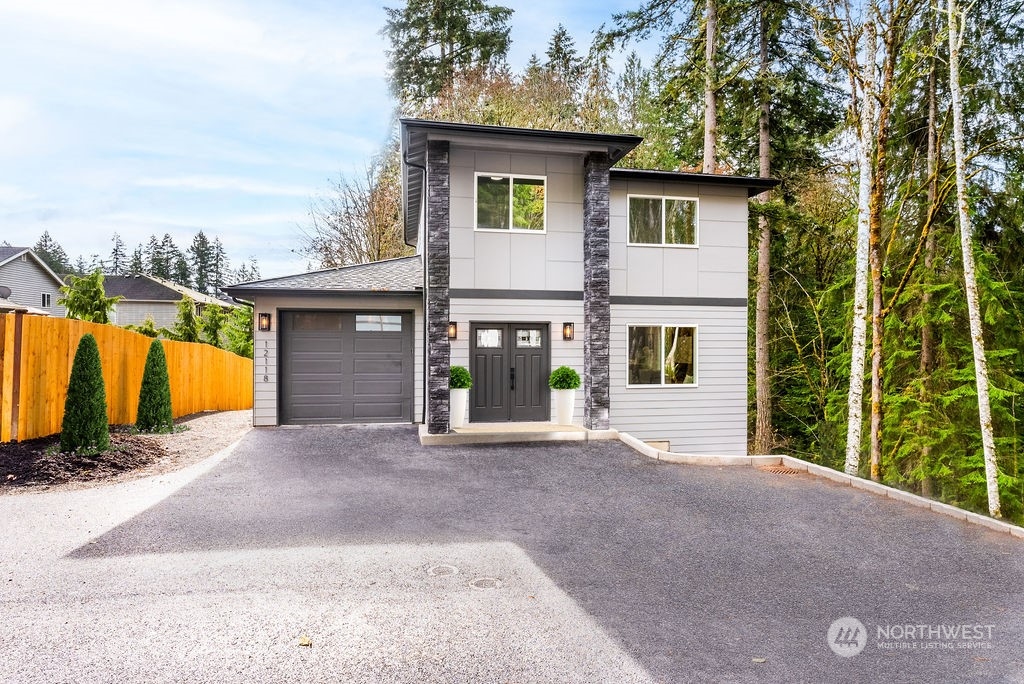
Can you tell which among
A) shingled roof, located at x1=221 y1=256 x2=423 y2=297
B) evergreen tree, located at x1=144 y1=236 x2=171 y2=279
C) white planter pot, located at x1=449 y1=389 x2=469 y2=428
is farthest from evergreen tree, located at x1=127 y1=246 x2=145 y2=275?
white planter pot, located at x1=449 y1=389 x2=469 y2=428

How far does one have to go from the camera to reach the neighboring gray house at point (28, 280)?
24.2 m

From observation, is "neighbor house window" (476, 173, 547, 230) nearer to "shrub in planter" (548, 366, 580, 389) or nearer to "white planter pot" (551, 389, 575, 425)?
"shrub in planter" (548, 366, 580, 389)

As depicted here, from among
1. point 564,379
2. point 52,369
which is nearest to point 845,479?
point 564,379

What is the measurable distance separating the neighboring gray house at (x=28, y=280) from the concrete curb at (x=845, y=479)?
2475 centimetres

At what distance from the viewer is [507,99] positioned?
19.5 m

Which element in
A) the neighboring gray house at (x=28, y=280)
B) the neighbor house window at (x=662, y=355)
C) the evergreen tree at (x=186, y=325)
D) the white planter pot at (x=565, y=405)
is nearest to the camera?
the white planter pot at (x=565, y=405)

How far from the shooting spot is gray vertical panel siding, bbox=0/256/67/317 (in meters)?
24.3

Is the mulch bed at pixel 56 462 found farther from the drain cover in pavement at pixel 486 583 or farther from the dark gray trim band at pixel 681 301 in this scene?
the dark gray trim band at pixel 681 301

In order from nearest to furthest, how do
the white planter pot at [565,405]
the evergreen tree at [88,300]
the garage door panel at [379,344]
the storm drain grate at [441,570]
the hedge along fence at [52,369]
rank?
1. the storm drain grate at [441,570]
2. the hedge along fence at [52,369]
3. the white planter pot at [565,405]
4. the garage door panel at [379,344]
5. the evergreen tree at [88,300]

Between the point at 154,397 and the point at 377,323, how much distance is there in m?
3.98

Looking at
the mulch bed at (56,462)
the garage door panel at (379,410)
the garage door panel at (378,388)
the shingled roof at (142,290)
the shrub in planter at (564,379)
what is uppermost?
the shingled roof at (142,290)

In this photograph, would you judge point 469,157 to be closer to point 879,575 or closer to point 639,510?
point 639,510

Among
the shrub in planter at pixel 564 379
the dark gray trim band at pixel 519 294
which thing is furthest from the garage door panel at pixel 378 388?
the shrub in planter at pixel 564 379

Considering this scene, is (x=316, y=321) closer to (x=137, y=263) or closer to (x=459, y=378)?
(x=459, y=378)
